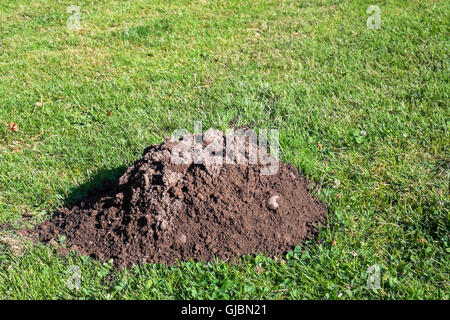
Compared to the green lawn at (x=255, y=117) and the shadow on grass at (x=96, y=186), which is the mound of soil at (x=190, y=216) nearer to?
the green lawn at (x=255, y=117)

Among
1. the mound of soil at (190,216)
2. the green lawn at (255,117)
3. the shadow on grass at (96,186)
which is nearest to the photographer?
the green lawn at (255,117)

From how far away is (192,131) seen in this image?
13.5ft

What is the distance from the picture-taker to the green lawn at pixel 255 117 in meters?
2.67

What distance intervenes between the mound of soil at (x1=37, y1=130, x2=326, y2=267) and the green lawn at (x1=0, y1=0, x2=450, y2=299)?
11cm

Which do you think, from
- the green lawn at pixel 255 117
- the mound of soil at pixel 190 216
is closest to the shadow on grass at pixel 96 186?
the green lawn at pixel 255 117

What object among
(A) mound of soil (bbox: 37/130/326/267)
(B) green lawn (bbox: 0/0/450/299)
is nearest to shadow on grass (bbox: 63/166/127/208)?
(B) green lawn (bbox: 0/0/450/299)

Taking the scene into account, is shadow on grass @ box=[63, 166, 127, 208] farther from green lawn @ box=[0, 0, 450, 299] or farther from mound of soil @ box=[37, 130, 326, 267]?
mound of soil @ box=[37, 130, 326, 267]

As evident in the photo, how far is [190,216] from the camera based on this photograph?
287 cm

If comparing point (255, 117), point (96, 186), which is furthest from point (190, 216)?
point (255, 117)

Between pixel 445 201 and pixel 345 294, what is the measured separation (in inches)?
43.5

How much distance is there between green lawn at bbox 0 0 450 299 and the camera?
2674 mm

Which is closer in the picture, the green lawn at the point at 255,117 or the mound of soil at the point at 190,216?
the green lawn at the point at 255,117

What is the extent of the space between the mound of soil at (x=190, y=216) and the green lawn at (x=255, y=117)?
0.36 ft

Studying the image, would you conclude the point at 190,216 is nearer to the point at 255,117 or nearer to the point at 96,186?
the point at 96,186
